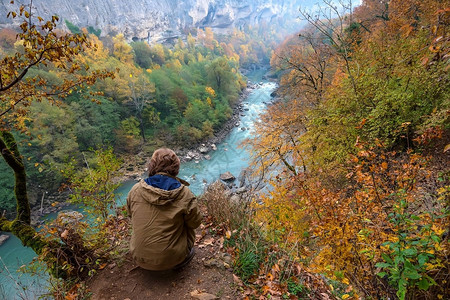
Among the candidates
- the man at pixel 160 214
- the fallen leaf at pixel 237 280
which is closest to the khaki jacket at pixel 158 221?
the man at pixel 160 214

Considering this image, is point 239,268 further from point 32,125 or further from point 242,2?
point 242,2

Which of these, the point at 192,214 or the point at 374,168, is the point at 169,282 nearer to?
the point at 192,214

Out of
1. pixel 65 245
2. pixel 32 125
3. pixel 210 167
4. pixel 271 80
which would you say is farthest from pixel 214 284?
pixel 271 80

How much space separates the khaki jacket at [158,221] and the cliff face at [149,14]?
22.6 m

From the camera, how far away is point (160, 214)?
242 centimetres

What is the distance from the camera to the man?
7.92 ft

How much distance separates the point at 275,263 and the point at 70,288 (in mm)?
2630

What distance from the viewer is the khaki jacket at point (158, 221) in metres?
2.41

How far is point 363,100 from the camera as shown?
260 inches

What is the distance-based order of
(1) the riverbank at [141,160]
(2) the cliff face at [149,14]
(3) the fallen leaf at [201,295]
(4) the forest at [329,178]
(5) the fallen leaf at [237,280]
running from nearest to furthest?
(4) the forest at [329,178], (3) the fallen leaf at [201,295], (5) the fallen leaf at [237,280], (1) the riverbank at [141,160], (2) the cliff face at [149,14]

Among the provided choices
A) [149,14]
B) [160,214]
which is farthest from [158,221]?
[149,14]

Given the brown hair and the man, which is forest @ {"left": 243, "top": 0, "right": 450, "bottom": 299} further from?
the brown hair

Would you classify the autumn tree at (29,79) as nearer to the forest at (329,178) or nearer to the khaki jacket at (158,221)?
the forest at (329,178)

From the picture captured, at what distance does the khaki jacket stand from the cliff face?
22582 millimetres
